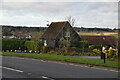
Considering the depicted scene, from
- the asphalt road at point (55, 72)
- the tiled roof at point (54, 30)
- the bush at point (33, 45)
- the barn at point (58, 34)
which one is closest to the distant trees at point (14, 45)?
the bush at point (33, 45)

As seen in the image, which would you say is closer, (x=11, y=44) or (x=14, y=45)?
(x=11, y=44)

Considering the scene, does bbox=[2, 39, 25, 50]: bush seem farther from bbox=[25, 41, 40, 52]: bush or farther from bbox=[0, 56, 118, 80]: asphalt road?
bbox=[0, 56, 118, 80]: asphalt road

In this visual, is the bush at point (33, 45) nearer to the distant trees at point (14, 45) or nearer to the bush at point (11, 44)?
the distant trees at point (14, 45)

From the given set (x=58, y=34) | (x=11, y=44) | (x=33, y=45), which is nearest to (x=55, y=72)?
(x=33, y=45)

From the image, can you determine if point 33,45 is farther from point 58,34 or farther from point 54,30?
point 54,30

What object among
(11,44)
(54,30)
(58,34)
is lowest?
(11,44)

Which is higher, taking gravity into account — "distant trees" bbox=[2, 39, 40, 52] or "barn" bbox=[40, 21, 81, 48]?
"barn" bbox=[40, 21, 81, 48]

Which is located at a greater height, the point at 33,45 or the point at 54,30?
the point at 54,30

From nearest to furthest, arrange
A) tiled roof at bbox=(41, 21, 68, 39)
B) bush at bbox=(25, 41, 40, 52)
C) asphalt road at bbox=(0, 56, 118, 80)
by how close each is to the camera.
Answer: asphalt road at bbox=(0, 56, 118, 80), bush at bbox=(25, 41, 40, 52), tiled roof at bbox=(41, 21, 68, 39)

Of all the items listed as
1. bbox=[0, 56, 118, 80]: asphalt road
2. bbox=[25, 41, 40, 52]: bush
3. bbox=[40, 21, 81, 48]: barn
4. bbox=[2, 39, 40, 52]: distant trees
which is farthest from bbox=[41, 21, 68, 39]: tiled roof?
bbox=[0, 56, 118, 80]: asphalt road

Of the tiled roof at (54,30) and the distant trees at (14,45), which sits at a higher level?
the tiled roof at (54,30)

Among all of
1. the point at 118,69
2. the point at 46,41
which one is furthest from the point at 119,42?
the point at 46,41

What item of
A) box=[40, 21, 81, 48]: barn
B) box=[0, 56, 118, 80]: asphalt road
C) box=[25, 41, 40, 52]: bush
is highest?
box=[40, 21, 81, 48]: barn

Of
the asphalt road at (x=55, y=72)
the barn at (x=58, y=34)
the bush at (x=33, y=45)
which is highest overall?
the barn at (x=58, y=34)
